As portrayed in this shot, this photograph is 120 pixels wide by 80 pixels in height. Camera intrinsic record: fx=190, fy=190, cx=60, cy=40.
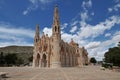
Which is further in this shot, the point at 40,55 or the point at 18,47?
the point at 18,47

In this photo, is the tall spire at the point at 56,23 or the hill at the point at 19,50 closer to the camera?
the tall spire at the point at 56,23

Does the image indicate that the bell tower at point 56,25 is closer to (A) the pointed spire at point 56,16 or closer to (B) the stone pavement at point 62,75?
(A) the pointed spire at point 56,16

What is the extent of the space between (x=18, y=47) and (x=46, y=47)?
8782 cm

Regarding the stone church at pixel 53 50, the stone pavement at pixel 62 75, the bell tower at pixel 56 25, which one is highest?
the bell tower at pixel 56 25

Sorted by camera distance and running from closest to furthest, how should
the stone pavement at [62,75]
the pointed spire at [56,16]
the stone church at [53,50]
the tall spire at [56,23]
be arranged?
the stone pavement at [62,75]
the stone church at [53,50]
the tall spire at [56,23]
the pointed spire at [56,16]

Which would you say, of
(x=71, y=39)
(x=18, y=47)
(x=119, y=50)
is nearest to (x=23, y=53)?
(x=18, y=47)

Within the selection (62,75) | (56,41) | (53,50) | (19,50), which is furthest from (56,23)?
(19,50)

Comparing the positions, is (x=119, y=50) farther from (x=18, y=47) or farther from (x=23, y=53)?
(x=18, y=47)

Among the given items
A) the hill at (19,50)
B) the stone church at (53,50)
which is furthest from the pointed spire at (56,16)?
the hill at (19,50)

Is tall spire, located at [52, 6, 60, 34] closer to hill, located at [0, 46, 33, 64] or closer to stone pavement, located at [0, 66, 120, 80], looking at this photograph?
stone pavement, located at [0, 66, 120, 80]

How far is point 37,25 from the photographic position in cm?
8394

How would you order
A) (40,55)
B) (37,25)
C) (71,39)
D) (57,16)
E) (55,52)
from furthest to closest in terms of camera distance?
(71,39)
(37,25)
(40,55)
(57,16)
(55,52)

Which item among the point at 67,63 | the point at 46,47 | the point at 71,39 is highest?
the point at 71,39

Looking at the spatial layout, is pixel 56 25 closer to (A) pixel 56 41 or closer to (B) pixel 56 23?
(B) pixel 56 23
